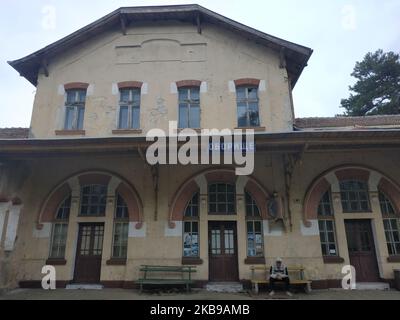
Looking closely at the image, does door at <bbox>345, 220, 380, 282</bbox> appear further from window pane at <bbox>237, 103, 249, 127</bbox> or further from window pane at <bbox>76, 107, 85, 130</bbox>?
window pane at <bbox>76, 107, 85, 130</bbox>

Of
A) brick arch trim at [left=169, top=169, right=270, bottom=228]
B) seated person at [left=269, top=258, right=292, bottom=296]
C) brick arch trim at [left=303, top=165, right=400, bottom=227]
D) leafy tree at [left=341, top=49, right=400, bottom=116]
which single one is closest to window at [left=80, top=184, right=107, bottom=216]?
brick arch trim at [left=169, top=169, right=270, bottom=228]

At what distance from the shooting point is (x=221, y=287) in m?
8.52

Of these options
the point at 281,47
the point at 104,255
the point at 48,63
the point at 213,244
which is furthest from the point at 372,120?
the point at 48,63

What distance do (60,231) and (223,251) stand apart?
499 cm

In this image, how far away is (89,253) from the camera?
927 centimetres

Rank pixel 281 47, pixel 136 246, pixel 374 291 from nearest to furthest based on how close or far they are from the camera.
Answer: pixel 374 291
pixel 136 246
pixel 281 47

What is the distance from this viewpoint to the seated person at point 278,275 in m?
7.84

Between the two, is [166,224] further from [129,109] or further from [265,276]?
[129,109]

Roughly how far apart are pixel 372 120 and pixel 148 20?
8.80 metres

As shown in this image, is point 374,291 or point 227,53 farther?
point 227,53

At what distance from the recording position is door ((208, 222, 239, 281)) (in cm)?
886
